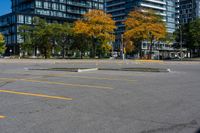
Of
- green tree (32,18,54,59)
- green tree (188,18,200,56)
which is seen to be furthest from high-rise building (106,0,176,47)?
green tree (32,18,54,59)

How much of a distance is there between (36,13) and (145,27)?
59.4 m

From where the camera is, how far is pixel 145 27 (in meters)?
70.6

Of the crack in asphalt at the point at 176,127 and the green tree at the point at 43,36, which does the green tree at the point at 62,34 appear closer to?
the green tree at the point at 43,36

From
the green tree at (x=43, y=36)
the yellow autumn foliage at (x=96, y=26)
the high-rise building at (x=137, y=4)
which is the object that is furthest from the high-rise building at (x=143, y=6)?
the yellow autumn foliage at (x=96, y=26)

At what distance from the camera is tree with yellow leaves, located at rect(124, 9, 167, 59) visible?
231 ft

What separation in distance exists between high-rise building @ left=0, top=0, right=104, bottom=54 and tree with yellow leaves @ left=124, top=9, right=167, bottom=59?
51178 mm

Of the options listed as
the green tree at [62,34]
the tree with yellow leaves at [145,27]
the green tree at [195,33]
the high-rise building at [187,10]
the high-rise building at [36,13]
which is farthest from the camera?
the high-rise building at [187,10]

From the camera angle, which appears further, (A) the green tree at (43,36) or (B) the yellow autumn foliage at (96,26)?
(A) the green tree at (43,36)

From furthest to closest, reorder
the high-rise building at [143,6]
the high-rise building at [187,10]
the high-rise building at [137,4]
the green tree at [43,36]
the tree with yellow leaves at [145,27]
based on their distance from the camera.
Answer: the high-rise building at [187,10]
the high-rise building at [137,4]
the high-rise building at [143,6]
the green tree at [43,36]
the tree with yellow leaves at [145,27]

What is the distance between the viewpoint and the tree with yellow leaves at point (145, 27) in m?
70.3

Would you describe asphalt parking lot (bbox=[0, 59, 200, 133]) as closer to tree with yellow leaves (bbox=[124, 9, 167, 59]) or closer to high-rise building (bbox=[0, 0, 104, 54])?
tree with yellow leaves (bbox=[124, 9, 167, 59])

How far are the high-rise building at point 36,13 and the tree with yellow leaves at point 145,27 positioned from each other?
168 ft

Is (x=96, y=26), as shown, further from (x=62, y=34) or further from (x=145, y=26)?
(x=62, y=34)

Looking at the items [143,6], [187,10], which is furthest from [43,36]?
[187,10]
